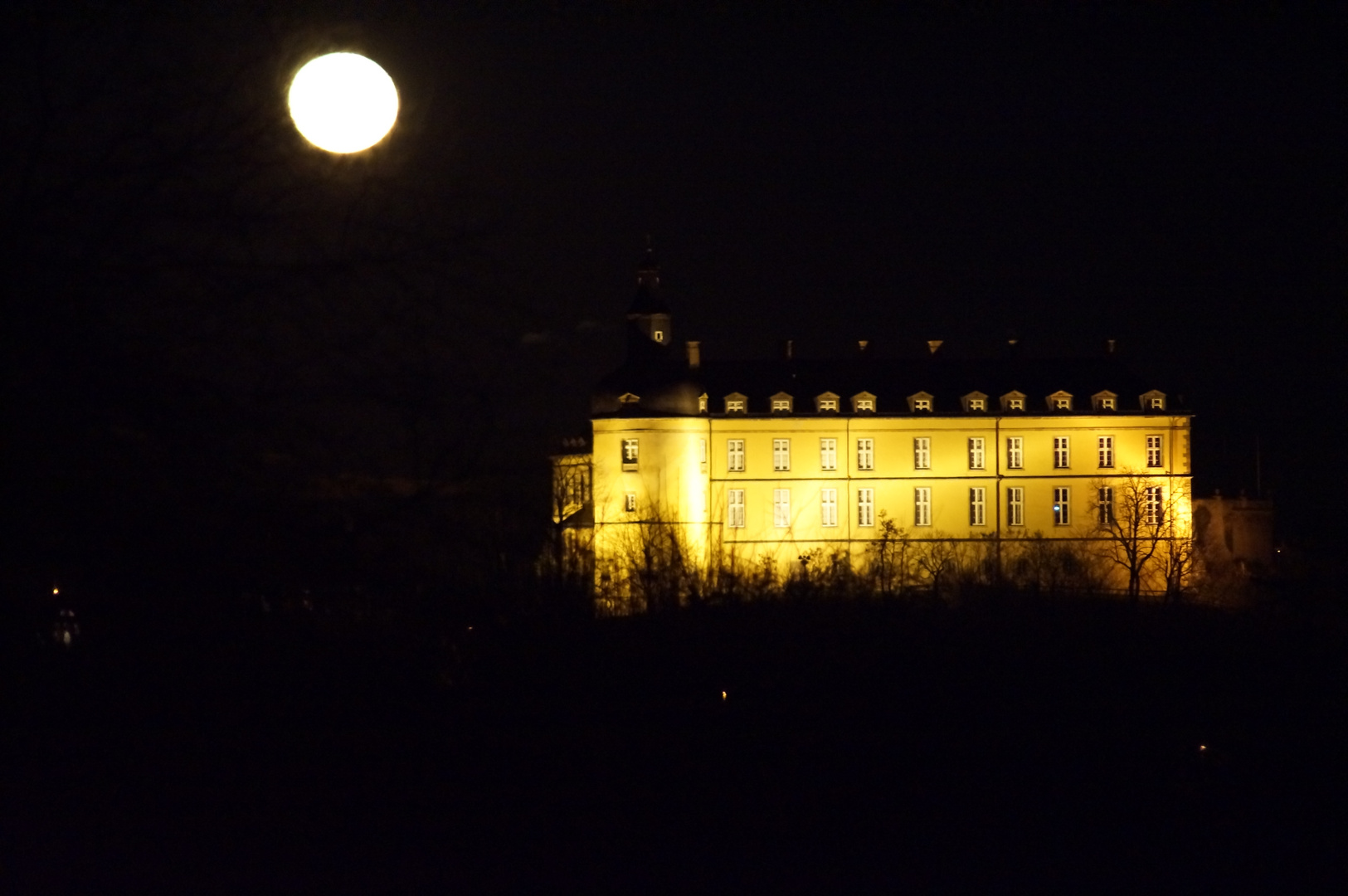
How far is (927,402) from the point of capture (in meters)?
54.5

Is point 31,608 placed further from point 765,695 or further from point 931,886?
point 765,695

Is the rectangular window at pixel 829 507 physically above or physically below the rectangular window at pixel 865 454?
below

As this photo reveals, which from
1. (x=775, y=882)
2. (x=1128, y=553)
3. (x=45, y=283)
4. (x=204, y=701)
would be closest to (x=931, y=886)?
(x=775, y=882)

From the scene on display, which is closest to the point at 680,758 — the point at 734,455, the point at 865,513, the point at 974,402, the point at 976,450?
the point at 734,455

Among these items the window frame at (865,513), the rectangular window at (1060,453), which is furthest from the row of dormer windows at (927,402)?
the window frame at (865,513)

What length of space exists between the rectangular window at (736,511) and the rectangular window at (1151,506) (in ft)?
44.2

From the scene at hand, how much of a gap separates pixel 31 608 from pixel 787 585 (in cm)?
2503

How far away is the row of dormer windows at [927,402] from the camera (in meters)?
54.5

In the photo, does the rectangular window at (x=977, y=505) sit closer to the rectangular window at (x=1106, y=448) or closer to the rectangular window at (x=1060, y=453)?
the rectangular window at (x=1060, y=453)

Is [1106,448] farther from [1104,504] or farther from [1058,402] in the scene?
[1058,402]

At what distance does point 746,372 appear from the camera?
5606cm

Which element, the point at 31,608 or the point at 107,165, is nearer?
the point at 107,165

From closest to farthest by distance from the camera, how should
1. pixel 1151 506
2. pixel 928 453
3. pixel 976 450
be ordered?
pixel 1151 506
pixel 928 453
pixel 976 450

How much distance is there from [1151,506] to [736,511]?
14217 mm
